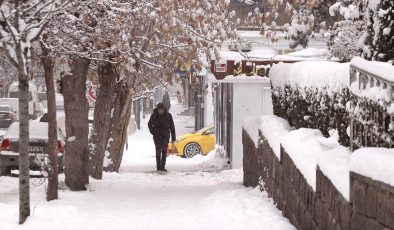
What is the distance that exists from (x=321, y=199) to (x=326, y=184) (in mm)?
308

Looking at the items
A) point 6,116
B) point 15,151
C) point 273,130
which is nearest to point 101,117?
point 15,151

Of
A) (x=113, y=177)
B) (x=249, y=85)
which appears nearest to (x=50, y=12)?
(x=113, y=177)

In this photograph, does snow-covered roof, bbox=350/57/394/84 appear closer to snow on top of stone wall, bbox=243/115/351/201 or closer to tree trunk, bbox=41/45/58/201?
snow on top of stone wall, bbox=243/115/351/201

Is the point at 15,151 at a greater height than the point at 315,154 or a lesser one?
lesser

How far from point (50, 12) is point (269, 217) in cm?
354

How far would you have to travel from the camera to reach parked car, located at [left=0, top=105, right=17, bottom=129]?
41.4 m

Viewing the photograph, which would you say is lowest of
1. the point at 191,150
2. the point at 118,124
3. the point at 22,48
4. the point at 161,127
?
the point at 191,150

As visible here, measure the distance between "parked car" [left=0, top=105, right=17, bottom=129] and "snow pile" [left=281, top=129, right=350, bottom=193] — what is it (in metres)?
34.6

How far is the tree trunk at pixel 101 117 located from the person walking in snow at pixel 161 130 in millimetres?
3416

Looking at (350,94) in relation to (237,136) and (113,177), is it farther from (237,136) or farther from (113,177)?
(237,136)

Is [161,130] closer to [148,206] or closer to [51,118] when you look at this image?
[148,206]

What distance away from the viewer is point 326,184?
20.1ft

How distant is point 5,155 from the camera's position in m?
16.7

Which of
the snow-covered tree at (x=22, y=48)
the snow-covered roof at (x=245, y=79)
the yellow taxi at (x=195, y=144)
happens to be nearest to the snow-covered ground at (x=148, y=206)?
the snow-covered tree at (x=22, y=48)
